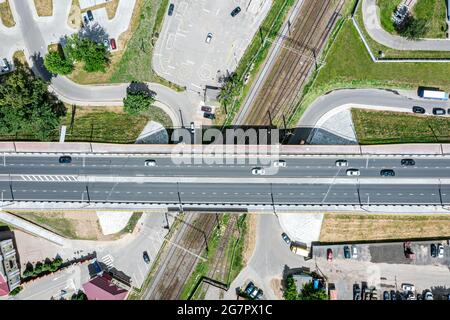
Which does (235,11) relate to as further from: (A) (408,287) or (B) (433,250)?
(A) (408,287)

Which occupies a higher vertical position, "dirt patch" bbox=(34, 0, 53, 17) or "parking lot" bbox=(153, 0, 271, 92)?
"dirt patch" bbox=(34, 0, 53, 17)

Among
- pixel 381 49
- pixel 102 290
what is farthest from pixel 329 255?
pixel 102 290

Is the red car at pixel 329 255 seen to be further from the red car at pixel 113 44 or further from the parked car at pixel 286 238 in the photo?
the red car at pixel 113 44

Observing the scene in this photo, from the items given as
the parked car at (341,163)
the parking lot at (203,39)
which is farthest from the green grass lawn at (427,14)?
the parked car at (341,163)

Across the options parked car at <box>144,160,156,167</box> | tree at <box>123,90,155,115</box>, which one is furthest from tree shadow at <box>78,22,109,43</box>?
parked car at <box>144,160,156,167</box>

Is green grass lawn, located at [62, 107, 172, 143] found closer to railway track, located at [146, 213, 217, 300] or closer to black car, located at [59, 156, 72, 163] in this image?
black car, located at [59, 156, 72, 163]
